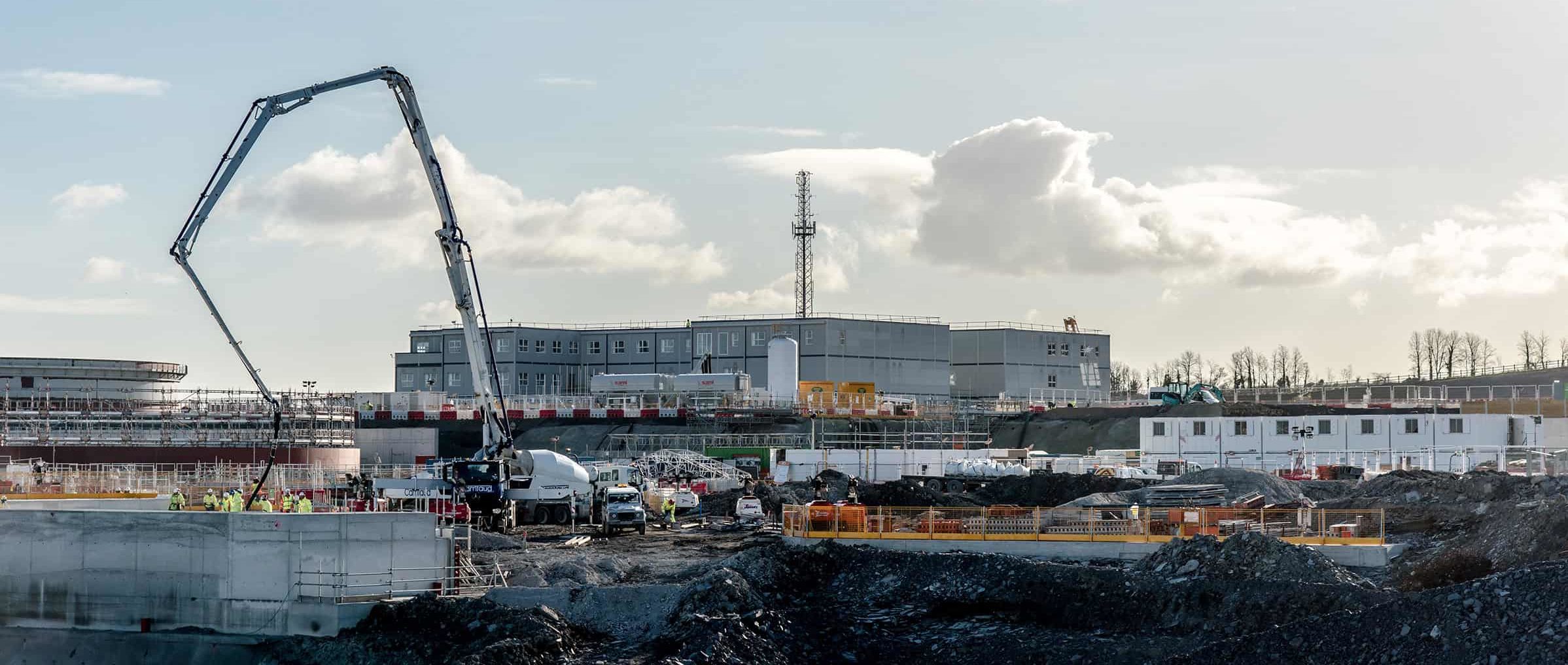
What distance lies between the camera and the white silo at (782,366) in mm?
102625

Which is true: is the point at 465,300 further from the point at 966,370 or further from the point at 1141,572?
the point at 966,370

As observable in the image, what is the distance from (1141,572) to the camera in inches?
1268

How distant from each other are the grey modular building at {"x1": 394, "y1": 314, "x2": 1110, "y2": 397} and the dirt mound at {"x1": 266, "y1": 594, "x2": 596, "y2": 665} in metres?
80.4

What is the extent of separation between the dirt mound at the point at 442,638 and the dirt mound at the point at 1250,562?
38.7ft

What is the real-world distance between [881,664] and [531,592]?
23.5 feet

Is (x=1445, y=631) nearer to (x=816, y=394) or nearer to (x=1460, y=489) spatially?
(x=1460, y=489)

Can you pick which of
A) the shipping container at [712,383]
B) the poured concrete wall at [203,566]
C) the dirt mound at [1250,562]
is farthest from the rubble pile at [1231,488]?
the shipping container at [712,383]

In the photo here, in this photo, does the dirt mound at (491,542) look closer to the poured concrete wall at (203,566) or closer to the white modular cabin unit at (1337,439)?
the poured concrete wall at (203,566)

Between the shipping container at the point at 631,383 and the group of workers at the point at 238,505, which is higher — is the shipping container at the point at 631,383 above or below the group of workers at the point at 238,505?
above

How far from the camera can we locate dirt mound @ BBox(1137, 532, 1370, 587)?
29.8 m

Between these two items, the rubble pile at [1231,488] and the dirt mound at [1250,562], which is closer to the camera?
the dirt mound at [1250,562]

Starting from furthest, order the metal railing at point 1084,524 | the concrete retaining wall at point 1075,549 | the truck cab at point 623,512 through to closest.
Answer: the truck cab at point 623,512 < the metal railing at point 1084,524 < the concrete retaining wall at point 1075,549

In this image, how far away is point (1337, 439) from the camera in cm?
7412

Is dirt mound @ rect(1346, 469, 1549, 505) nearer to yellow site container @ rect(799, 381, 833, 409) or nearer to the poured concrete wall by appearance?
the poured concrete wall
